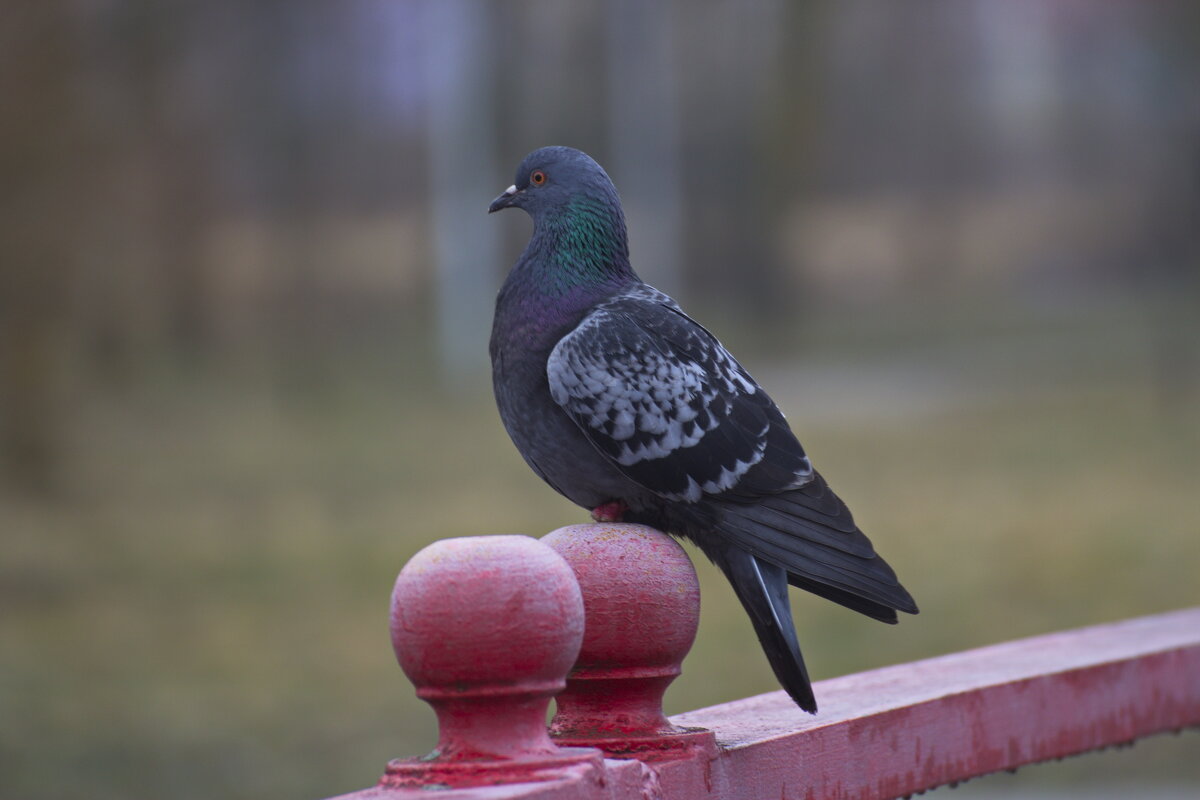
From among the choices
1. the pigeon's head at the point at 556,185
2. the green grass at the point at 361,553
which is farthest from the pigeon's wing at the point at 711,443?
the green grass at the point at 361,553

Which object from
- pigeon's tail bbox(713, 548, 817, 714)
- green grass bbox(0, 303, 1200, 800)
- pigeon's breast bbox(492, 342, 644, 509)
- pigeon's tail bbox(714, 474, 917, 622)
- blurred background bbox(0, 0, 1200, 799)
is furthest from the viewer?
blurred background bbox(0, 0, 1200, 799)

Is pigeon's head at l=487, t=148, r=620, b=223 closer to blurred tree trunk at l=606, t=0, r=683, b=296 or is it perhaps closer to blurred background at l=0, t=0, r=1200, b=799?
blurred background at l=0, t=0, r=1200, b=799

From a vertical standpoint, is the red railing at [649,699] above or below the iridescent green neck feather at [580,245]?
below

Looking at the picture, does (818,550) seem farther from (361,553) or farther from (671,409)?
(361,553)

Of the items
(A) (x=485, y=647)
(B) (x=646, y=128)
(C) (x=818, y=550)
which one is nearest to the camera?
(A) (x=485, y=647)

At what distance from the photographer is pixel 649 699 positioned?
2.40 m

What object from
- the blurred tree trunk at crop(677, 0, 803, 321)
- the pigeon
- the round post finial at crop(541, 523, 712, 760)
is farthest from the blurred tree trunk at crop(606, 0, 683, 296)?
the round post finial at crop(541, 523, 712, 760)

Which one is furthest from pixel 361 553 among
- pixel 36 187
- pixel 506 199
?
pixel 506 199

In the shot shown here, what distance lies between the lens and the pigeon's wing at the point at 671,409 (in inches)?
114

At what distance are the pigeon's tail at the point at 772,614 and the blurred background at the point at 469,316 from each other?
449 centimetres

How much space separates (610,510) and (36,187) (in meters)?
9.89

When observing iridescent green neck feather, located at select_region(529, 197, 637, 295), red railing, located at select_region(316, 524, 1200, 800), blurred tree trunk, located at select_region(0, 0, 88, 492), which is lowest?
red railing, located at select_region(316, 524, 1200, 800)

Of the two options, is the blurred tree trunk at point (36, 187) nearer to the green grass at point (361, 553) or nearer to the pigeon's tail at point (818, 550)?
the green grass at point (361, 553)

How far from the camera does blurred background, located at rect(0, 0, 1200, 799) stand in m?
9.07
